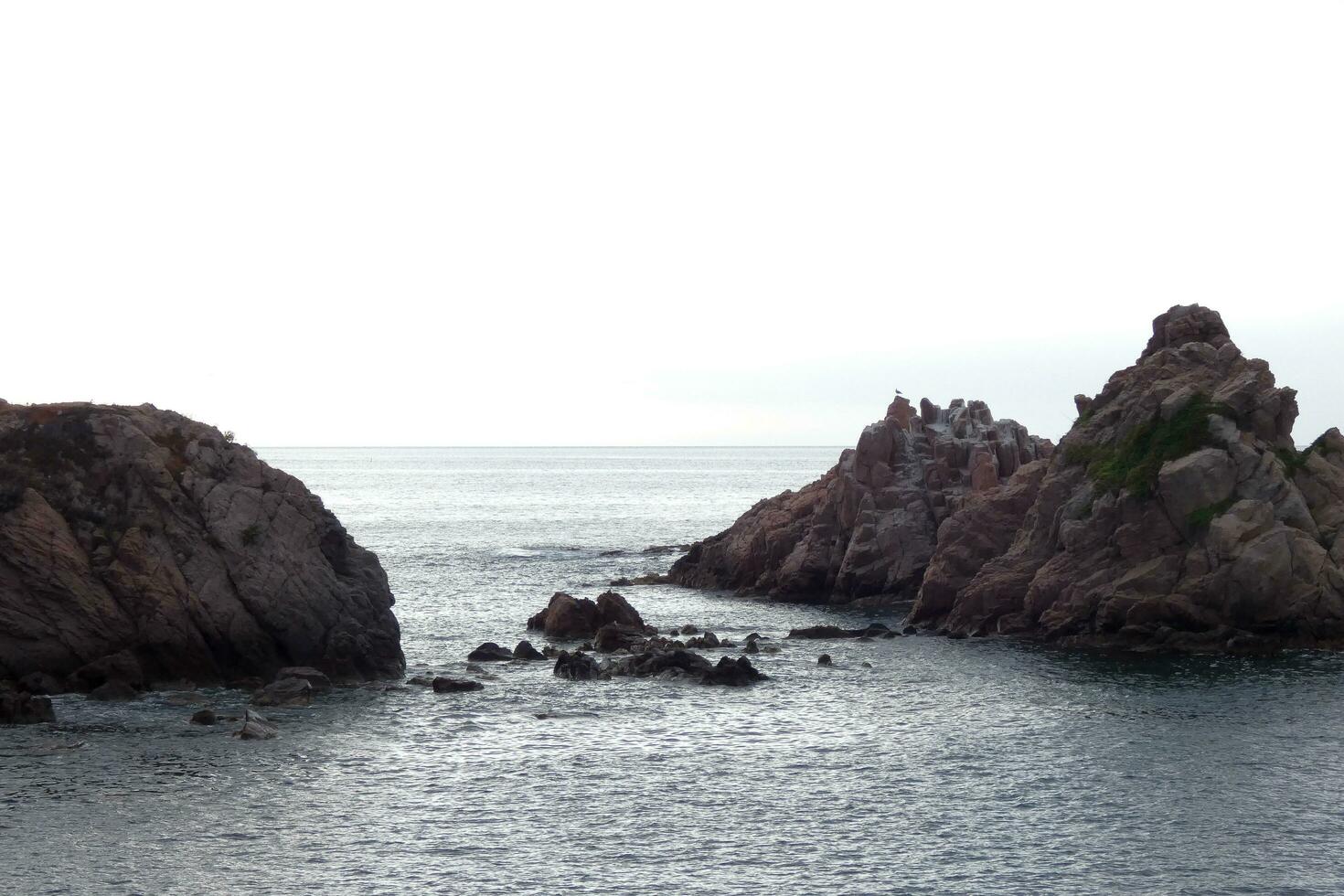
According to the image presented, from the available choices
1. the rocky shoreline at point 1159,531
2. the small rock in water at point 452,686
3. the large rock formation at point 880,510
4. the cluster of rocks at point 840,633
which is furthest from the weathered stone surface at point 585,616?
the large rock formation at point 880,510

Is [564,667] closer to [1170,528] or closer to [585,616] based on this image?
[585,616]

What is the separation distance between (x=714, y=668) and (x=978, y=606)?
2111cm

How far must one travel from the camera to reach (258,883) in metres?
32.3

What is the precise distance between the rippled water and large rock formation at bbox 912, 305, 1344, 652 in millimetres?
4672

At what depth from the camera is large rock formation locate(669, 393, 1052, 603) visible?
9206cm

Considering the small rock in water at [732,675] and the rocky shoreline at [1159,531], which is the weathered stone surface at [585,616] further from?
the rocky shoreline at [1159,531]

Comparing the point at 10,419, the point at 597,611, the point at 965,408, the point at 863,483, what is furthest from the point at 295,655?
the point at 965,408

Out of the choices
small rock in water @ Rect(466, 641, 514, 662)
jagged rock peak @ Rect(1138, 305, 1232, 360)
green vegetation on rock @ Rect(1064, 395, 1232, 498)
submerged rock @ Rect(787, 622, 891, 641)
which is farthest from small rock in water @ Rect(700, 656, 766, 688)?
jagged rock peak @ Rect(1138, 305, 1232, 360)

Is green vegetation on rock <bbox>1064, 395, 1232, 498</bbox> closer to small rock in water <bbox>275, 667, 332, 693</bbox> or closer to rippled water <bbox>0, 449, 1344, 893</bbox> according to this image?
rippled water <bbox>0, 449, 1344, 893</bbox>

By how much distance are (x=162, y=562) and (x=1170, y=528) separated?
51273 millimetres

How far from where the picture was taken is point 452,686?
57.9 m

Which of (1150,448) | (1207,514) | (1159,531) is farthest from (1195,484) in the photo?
(1150,448)

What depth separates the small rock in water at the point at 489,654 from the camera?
67562 millimetres

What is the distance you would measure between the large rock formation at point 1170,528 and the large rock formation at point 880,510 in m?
9.30
